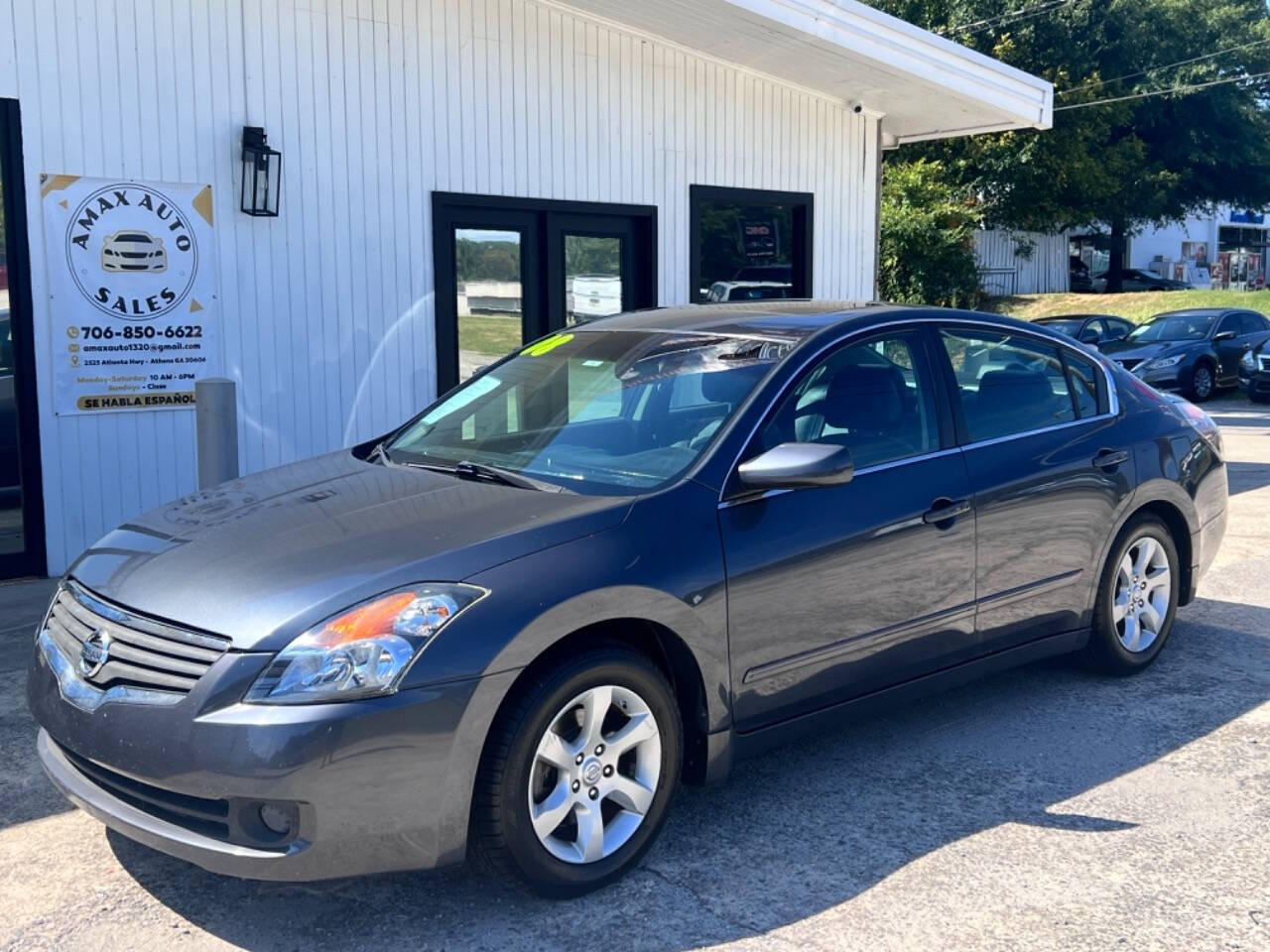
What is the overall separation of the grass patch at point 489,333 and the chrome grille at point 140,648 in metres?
5.56

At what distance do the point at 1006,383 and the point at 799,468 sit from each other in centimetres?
161

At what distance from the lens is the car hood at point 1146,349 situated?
19.6 metres

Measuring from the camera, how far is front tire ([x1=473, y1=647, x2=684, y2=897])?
→ 11.1ft

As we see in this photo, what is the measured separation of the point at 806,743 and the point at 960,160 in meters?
28.6

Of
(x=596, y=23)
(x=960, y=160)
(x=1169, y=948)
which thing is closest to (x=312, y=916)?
(x=1169, y=948)

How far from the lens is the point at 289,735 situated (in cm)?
309

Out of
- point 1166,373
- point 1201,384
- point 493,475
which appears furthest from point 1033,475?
point 1201,384

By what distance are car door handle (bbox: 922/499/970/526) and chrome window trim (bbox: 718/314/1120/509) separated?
0.59ft

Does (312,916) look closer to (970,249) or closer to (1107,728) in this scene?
(1107,728)

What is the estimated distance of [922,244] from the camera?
25.2m

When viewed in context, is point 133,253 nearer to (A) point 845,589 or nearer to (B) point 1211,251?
(A) point 845,589

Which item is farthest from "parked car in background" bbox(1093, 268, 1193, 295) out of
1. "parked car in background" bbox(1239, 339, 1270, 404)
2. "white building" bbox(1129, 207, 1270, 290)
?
"parked car in background" bbox(1239, 339, 1270, 404)

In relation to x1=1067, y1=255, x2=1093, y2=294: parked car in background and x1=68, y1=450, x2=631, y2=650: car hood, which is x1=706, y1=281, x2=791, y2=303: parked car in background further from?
x1=1067, y1=255, x2=1093, y2=294: parked car in background

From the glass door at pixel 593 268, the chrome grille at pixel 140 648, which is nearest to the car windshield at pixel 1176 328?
the glass door at pixel 593 268
